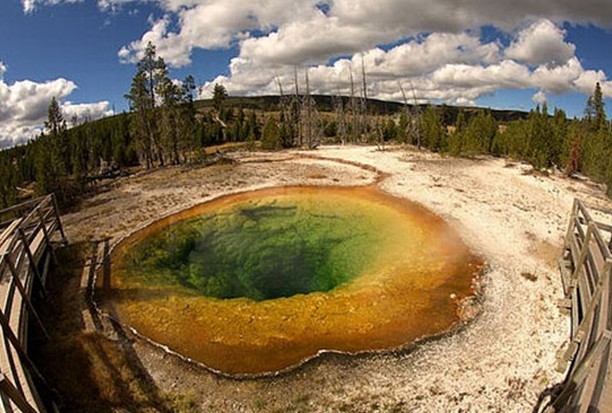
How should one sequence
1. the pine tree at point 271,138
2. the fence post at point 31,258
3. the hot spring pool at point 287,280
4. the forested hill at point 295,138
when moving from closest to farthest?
the hot spring pool at point 287,280 < the fence post at point 31,258 < the forested hill at point 295,138 < the pine tree at point 271,138

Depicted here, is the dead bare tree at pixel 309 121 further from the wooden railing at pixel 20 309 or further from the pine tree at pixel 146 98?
the wooden railing at pixel 20 309

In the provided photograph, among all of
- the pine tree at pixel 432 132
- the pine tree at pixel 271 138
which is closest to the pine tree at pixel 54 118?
the pine tree at pixel 271 138

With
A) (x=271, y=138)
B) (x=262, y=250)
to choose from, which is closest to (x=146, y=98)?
(x=271, y=138)

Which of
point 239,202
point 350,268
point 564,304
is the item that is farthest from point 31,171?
point 564,304

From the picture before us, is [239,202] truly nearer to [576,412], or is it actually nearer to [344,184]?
[344,184]

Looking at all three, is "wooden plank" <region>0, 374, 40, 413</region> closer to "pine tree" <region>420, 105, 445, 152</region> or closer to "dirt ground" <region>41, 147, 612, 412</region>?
"dirt ground" <region>41, 147, 612, 412</region>
